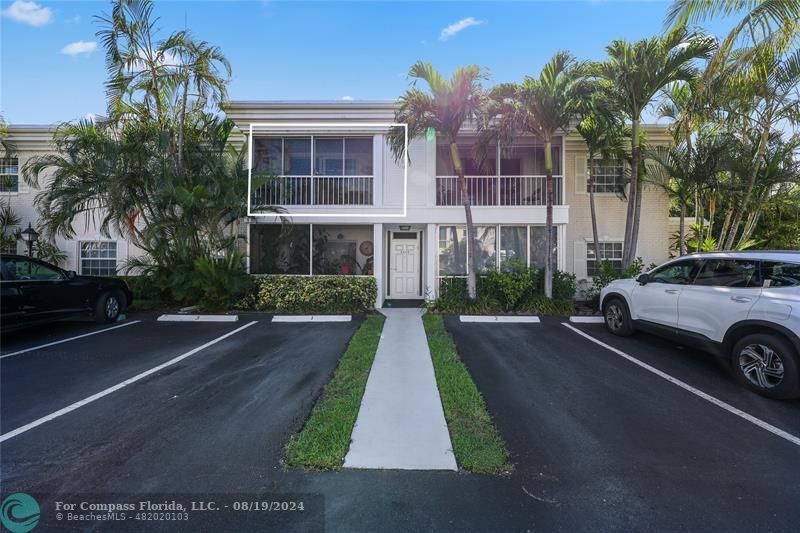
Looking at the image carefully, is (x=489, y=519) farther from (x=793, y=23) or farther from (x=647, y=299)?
(x=793, y=23)

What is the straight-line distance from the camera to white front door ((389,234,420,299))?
39.5 feet

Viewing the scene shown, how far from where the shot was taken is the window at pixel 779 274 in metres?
4.46

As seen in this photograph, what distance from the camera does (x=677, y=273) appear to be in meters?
6.08

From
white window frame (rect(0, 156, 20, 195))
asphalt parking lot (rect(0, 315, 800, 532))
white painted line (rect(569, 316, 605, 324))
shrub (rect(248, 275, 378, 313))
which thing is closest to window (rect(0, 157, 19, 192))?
white window frame (rect(0, 156, 20, 195))

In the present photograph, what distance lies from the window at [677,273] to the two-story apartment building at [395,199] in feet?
13.9

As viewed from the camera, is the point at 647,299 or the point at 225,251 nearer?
the point at 647,299

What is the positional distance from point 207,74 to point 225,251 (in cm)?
466

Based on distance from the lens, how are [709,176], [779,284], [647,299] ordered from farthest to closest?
[709,176], [647,299], [779,284]

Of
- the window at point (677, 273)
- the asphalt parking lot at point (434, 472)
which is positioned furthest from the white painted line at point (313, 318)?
the window at point (677, 273)

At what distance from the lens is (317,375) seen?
509 centimetres

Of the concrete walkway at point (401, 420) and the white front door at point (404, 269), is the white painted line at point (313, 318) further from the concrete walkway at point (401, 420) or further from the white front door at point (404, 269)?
the white front door at point (404, 269)

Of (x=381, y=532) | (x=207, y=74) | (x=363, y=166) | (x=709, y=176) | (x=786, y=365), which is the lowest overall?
(x=381, y=532)

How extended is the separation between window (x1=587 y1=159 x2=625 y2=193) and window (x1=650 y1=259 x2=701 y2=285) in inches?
239

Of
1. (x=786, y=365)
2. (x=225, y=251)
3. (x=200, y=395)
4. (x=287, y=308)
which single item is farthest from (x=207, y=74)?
(x=786, y=365)
